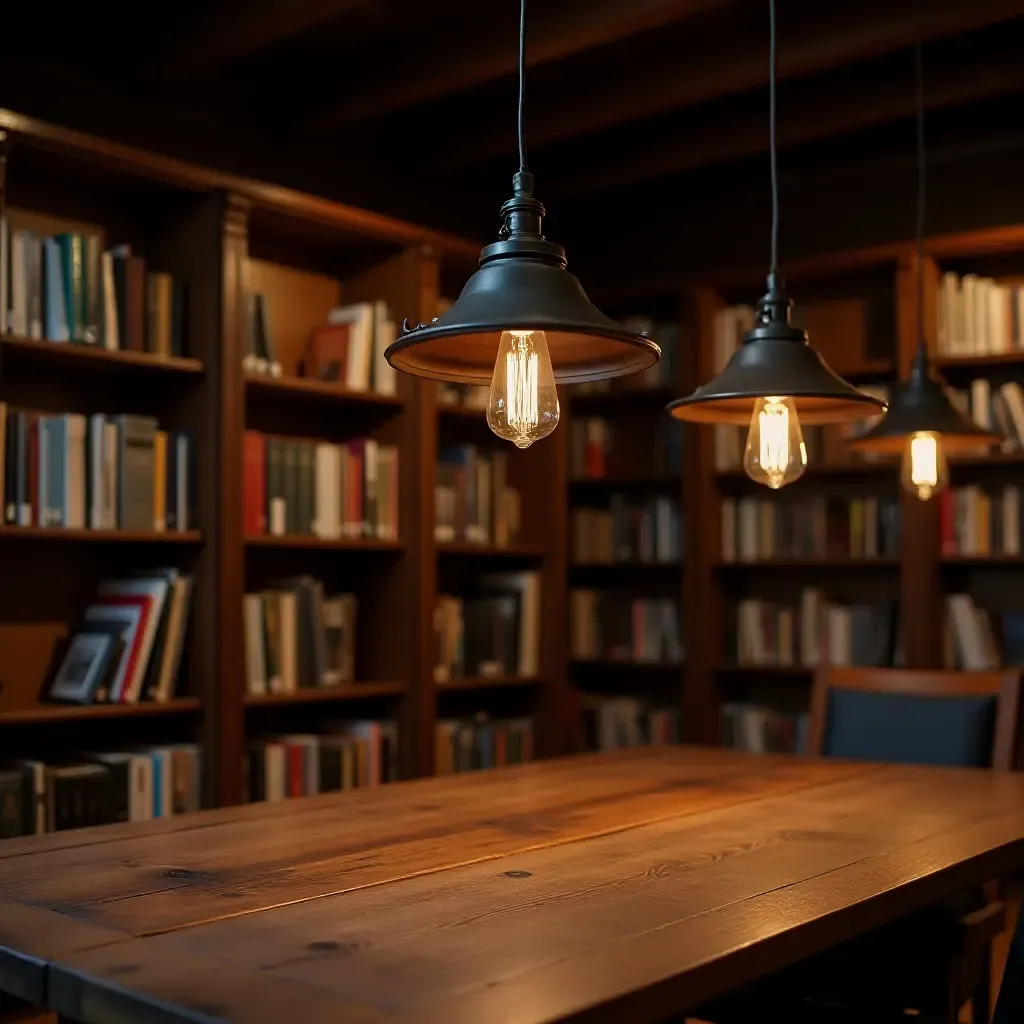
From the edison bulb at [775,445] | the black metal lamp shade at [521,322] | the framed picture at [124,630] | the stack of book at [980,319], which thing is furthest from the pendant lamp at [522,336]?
the stack of book at [980,319]

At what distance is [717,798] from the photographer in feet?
8.21

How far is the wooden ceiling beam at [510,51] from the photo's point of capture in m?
3.26

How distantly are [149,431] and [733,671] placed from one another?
2236 millimetres

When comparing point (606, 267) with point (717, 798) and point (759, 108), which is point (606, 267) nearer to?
point (759, 108)

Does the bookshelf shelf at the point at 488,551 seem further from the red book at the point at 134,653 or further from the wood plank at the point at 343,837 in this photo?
the wood plank at the point at 343,837

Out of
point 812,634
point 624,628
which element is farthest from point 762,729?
point 624,628

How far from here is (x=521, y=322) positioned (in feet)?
5.49

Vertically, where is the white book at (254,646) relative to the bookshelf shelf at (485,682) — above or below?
above

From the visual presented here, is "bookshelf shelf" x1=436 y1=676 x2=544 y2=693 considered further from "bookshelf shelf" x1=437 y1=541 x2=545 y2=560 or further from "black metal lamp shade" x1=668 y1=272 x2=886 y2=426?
"black metal lamp shade" x1=668 y1=272 x2=886 y2=426

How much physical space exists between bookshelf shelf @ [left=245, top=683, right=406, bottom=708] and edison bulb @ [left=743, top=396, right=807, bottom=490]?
1.82 meters

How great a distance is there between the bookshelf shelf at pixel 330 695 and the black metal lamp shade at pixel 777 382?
5.61 feet

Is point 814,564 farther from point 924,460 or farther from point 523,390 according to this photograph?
point 523,390

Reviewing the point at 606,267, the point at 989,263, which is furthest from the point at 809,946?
the point at 606,267

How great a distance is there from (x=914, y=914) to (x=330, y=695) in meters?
1.75
